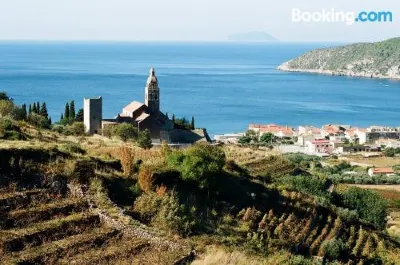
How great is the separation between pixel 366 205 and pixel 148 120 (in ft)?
51.3

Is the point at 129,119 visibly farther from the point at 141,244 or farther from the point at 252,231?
the point at 141,244

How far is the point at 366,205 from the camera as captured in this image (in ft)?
80.2

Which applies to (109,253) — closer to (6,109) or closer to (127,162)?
(127,162)

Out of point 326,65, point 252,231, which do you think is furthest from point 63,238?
point 326,65

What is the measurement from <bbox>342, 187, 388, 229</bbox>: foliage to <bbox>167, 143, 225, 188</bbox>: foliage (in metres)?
9.14

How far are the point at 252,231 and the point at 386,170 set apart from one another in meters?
37.0

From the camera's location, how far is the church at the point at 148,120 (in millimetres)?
33781

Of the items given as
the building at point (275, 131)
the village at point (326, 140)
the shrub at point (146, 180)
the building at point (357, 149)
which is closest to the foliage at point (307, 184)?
the shrub at point (146, 180)

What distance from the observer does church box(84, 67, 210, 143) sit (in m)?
33.8

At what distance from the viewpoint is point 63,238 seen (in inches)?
431

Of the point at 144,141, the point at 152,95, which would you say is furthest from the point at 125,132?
the point at 152,95

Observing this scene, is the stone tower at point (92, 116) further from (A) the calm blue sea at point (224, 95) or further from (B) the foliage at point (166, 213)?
(A) the calm blue sea at point (224, 95)

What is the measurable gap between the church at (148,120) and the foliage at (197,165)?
17435mm

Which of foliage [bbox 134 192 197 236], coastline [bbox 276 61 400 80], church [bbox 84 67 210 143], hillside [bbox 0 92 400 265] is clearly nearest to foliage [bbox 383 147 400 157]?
church [bbox 84 67 210 143]
